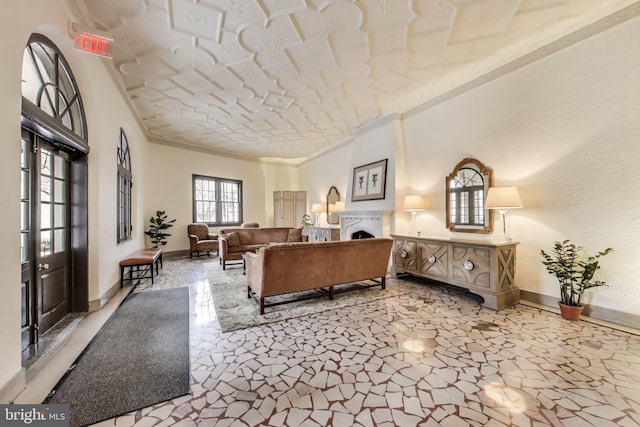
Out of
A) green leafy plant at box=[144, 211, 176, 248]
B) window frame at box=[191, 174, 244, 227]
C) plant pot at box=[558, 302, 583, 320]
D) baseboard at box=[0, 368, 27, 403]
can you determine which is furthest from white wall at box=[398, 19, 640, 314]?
green leafy plant at box=[144, 211, 176, 248]

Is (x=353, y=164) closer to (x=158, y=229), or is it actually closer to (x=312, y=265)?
(x=312, y=265)

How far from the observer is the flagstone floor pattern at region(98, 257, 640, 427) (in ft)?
4.93

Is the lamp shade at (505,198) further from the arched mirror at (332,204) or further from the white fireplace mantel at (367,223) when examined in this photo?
the arched mirror at (332,204)

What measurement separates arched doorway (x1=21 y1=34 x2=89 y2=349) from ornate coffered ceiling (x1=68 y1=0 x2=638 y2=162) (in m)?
0.78

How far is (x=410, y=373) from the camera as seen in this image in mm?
1910

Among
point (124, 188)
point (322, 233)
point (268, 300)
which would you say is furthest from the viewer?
point (322, 233)

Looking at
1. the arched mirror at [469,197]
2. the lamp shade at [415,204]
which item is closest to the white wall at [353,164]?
the lamp shade at [415,204]

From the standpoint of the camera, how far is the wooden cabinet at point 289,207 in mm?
9297

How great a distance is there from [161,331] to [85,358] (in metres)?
0.62

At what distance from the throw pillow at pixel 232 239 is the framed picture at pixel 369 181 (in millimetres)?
3061

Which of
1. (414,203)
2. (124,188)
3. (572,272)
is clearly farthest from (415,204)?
(124,188)

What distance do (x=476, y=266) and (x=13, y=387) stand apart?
14.8 feet

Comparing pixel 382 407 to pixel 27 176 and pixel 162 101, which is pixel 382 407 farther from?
pixel 162 101

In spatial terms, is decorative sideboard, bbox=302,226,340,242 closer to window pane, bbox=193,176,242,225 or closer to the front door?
window pane, bbox=193,176,242,225
